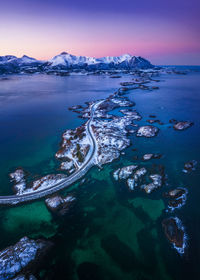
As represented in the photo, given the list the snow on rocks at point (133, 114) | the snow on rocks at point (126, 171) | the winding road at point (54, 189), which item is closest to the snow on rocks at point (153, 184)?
the snow on rocks at point (126, 171)

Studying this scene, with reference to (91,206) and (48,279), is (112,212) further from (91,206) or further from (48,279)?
(48,279)

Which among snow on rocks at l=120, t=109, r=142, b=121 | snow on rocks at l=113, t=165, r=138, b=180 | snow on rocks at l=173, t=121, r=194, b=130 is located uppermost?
snow on rocks at l=120, t=109, r=142, b=121

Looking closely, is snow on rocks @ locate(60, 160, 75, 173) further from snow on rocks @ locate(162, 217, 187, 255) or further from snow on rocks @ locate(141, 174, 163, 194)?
snow on rocks @ locate(162, 217, 187, 255)

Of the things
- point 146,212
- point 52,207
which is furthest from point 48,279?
point 146,212

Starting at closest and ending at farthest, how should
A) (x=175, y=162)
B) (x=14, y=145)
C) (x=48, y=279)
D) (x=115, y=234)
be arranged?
(x=48, y=279) → (x=115, y=234) → (x=175, y=162) → (x=14, y=145)

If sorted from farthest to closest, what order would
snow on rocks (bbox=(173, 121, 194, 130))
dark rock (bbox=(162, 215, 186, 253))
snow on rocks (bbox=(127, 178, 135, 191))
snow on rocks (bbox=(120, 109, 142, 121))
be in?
snow on rocks (bbox=(120, 109, 142, 121))
snow on rocks (bbox=(173, 121, 194, 130))
snow on rocks (bbox=(127, 178, 135, 191))
dark rock (bbox=(162, 215, 186, 253))

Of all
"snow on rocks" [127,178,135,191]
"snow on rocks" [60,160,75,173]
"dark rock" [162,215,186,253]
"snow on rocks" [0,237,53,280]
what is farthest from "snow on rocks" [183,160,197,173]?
"snow on rocks" [0,237,53,280]

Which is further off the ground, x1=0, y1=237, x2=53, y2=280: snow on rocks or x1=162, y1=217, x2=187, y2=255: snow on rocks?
x1=162, y1=217, x2=187, y2=255: snow on rocks

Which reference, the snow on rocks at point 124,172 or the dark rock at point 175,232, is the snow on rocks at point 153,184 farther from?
the dark rock at point 175,232
